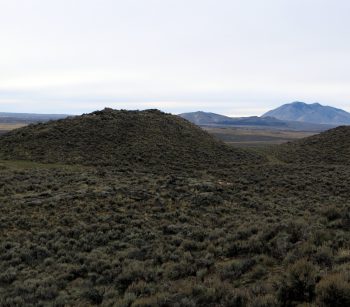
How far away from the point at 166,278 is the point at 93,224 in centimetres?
719

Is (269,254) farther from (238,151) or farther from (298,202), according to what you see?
(238,151)

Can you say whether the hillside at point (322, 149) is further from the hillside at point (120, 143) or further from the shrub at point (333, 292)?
the shrub at point (333, 292)

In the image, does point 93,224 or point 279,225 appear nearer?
point 279,225

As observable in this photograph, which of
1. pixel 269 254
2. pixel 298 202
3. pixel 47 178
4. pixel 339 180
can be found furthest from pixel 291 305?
pixel 339 180

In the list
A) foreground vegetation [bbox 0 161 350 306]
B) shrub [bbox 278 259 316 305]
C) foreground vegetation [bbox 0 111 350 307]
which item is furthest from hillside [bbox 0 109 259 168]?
shrub [bbox 278 259 316 305]

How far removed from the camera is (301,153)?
52656 mm

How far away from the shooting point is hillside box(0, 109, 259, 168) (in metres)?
40.0

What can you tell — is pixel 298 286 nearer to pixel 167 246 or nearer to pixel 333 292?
pixel 333 292

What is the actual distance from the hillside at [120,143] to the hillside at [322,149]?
276 inches

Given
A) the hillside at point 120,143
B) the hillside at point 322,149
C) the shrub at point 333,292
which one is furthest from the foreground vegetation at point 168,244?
the hillside at point 322,149

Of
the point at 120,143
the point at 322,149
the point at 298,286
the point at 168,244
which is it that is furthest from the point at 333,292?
the point at 322,149

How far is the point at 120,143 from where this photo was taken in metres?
45.9

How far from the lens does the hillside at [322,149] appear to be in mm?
47969

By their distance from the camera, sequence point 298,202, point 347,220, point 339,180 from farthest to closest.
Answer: point 339,180 → point 298,202 → point 347,220
